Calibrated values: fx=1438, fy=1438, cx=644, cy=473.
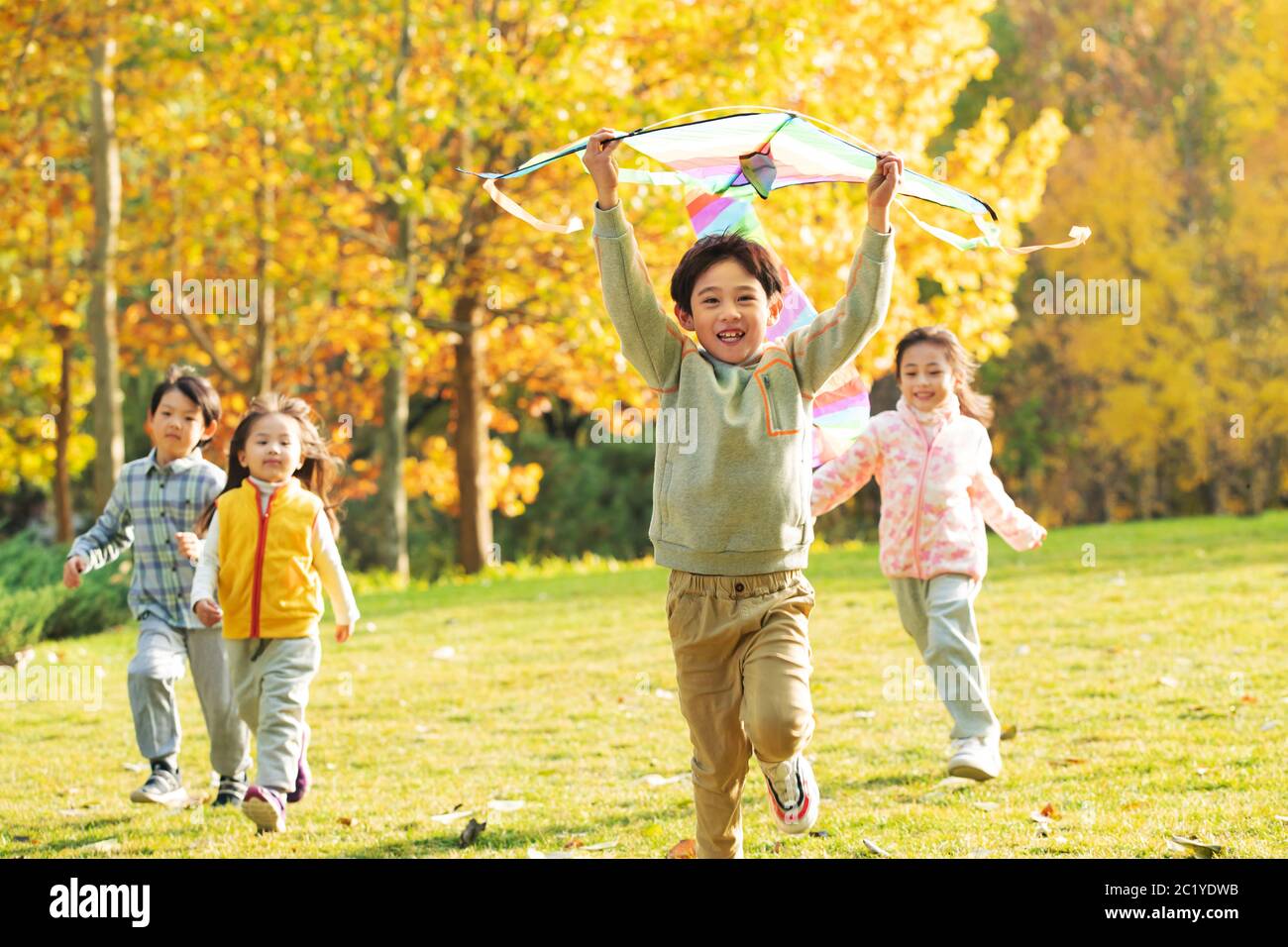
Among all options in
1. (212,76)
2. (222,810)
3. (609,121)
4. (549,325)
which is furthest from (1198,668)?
(212,76)

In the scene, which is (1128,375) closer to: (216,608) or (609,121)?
(609,121)

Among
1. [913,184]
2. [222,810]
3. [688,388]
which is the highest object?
[913,184]

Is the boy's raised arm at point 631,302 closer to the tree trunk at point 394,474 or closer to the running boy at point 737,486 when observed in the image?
the running boy at point 737,486

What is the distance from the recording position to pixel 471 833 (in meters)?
4.85

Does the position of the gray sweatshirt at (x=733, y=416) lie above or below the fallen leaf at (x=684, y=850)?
above

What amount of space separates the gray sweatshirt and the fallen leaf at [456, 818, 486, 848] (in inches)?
54.6

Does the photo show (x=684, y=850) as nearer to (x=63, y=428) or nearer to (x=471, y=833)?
(x=471, y=833)

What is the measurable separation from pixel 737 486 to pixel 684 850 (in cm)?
129

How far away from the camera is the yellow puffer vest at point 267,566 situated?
17.5ft

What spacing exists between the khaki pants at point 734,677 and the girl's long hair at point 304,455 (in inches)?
82.4

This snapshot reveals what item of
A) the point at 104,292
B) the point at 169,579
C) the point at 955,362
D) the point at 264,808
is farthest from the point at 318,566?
the point at 104,292

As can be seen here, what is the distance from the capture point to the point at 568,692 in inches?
324

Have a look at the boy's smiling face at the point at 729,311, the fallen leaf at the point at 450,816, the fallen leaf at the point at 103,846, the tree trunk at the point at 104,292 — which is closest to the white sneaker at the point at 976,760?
the fallen leaf at the point at 450,816
